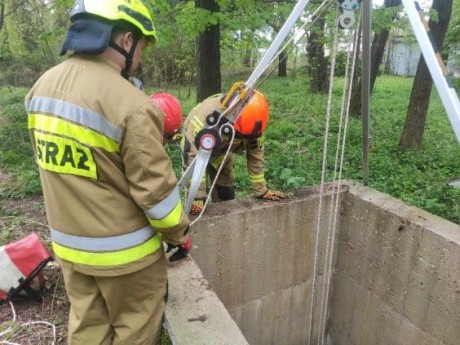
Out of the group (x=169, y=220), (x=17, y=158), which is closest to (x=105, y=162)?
(x=169, y=220)

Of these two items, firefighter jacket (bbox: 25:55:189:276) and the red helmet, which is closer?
firefighter jacket (bbox: 25:55:189:276)

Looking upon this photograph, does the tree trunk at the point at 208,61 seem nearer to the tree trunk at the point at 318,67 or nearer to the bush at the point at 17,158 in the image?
the bush at the point at 17,158

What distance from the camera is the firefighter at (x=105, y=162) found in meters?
1.49

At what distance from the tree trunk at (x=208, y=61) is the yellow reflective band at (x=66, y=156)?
4.35 meters

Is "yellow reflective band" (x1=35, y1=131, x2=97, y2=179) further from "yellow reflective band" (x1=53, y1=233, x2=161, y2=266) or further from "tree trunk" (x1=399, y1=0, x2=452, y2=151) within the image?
"tree trunk" (x1=399, y1=0, x2=452, y2=151)

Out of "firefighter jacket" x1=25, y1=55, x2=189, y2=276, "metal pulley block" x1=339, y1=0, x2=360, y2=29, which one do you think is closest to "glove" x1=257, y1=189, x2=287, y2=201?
"metal pulley block" x1=339, y1=0, x2=360, y2=29

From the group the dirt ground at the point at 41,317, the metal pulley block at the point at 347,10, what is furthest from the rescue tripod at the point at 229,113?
the dirt ground at the point at 41,317

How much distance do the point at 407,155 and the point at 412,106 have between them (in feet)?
3.08

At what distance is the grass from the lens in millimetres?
4629

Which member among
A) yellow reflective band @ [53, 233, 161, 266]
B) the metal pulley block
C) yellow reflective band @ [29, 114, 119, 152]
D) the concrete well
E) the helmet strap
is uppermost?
the metal pulley block

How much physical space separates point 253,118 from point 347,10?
3.26ft

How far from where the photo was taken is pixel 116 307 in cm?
184

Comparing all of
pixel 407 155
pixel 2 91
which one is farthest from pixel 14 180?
pixel 2 91

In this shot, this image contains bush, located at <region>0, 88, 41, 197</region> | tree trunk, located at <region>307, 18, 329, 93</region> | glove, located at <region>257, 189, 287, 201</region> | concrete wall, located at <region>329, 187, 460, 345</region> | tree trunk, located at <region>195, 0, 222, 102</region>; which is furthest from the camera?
tree trunk, located at <region>307, 18, 329, 93</region>
